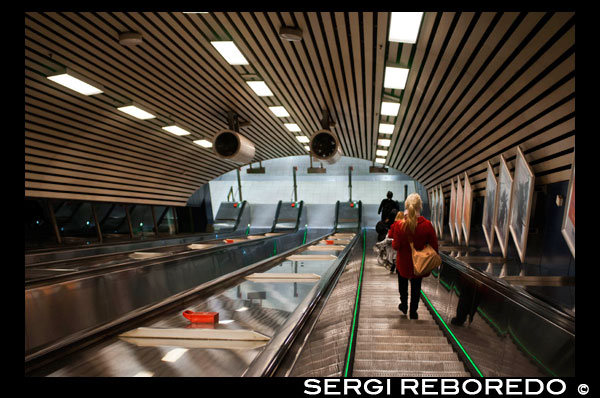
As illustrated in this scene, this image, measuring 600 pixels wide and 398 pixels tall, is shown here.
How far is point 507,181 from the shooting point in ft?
18.9

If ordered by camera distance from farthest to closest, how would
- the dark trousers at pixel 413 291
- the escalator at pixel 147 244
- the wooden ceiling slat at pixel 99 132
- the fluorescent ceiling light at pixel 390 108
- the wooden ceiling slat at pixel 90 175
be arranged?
the fluorescent ceiling light at pixel 390 108, the wooden ceiling slat at pixel 90 175, the escalator at pixel 147 244, the wooden ceiling slat at pixel 99 132, the dark trousers at pixel 413 291

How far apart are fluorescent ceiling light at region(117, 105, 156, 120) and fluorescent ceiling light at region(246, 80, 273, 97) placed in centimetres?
243

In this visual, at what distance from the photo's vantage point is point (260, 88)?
7.06 meters

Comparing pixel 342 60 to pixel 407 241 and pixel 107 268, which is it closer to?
pixel 407 241

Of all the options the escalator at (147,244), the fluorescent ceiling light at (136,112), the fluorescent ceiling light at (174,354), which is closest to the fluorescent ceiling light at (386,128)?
the fluorescent ceiling light at (136,112)

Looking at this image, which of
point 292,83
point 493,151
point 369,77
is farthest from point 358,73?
point 493,151

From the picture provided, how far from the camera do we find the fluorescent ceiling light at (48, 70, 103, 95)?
17.3 ft

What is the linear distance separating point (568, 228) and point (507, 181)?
6.94ft

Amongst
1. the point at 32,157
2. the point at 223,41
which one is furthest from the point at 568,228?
the point at 32,157

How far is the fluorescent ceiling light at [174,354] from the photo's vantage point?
2188mm

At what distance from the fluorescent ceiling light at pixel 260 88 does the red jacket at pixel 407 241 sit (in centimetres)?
422

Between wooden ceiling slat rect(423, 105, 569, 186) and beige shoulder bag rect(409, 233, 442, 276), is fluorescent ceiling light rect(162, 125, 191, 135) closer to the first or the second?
beige shoulder bag rect(409, 233, 442, 276)

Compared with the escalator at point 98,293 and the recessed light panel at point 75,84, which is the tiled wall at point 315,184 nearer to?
the escalator at point 98,293

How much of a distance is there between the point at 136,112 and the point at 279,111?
336 centimetres
